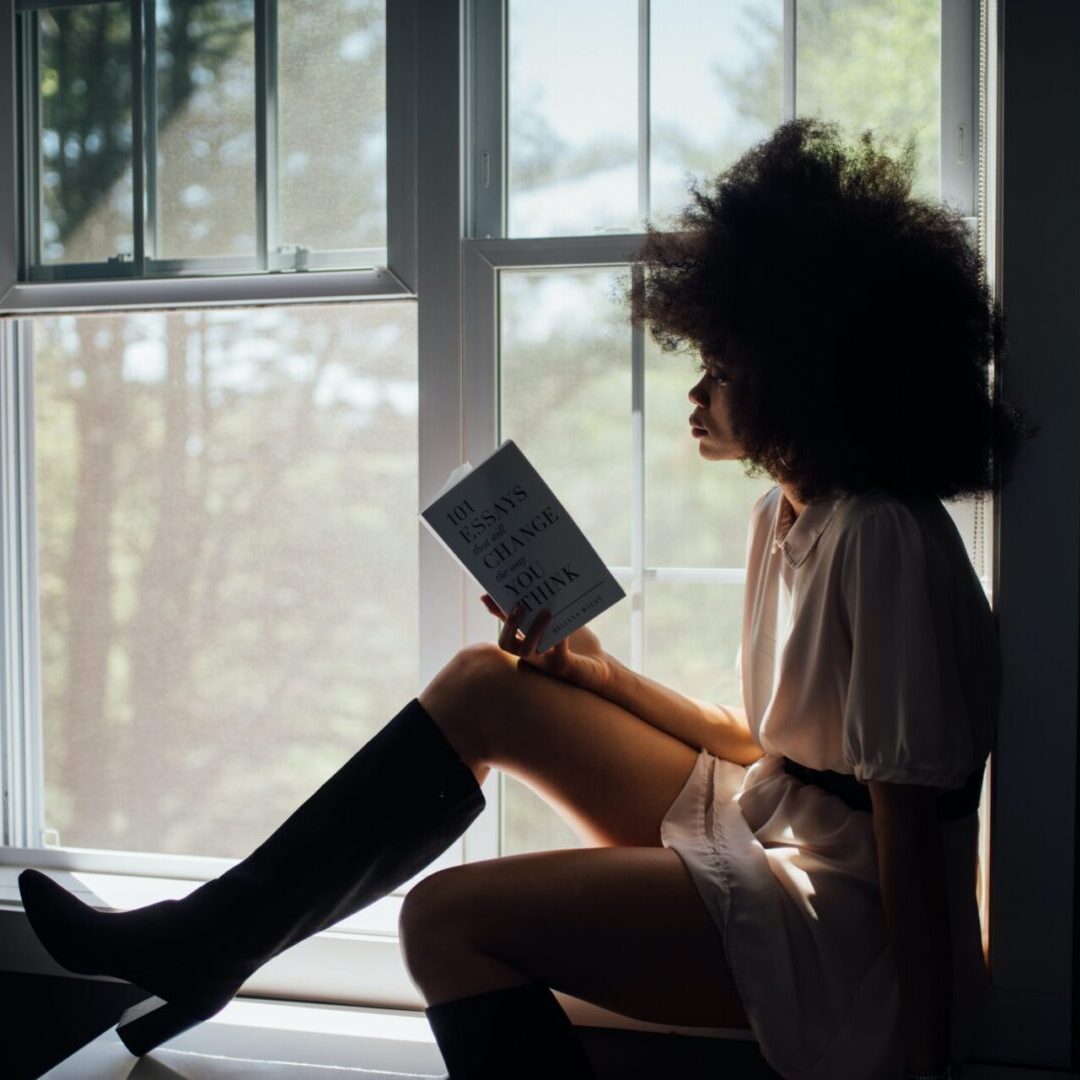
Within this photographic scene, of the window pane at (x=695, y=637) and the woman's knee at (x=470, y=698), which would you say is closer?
the woman's knee at (x=470, y=698)

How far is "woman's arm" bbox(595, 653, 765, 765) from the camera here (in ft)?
4.31

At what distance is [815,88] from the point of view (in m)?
1.42

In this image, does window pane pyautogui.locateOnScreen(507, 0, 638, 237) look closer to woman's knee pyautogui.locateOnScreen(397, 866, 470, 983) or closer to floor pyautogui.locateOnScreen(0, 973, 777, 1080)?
woman's knee pyautogui.locateOnScreen(397, 866, 470, 983)

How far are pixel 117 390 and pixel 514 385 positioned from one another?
27.9 inches

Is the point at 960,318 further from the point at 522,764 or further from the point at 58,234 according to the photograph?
the point at 58,234

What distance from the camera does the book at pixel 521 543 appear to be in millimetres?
1173

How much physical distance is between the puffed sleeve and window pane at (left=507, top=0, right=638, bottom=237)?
0.67 metres

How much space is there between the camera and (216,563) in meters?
1.74

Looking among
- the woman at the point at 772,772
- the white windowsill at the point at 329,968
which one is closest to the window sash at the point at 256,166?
the woman at the point at 772,772

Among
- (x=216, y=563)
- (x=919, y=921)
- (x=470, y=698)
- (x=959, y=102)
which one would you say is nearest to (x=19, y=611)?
(x=216, y=563)

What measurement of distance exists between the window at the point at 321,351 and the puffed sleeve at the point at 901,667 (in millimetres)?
434

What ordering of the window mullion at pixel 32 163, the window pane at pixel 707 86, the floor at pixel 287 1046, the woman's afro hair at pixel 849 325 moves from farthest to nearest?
the window mullion at pixel 32 163 → the window pane at pixel 707 86 → the floor at pixel 287 1046 → the woman's afro hair at pixel 849 325

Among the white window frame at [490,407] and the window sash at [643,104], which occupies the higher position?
the window sash at [643,104]

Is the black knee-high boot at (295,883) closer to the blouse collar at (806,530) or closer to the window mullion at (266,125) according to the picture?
the blouse collar at (806,530)
